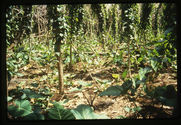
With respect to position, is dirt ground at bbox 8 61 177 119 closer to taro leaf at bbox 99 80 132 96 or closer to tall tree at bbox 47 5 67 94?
taro leaf at bbox 99 80 132 96

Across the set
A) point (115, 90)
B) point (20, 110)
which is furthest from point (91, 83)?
point (20, 110)

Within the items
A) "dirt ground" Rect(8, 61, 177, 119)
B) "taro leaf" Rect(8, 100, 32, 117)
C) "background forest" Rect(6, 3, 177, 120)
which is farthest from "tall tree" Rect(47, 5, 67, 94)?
"taro leaf" Rect(8, 100, 32, 117)

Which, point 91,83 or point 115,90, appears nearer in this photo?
point 115,90

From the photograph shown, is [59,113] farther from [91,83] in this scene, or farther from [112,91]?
[91,83]

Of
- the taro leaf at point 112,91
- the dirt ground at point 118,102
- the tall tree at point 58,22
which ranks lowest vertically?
the dirt ground at point 118,102

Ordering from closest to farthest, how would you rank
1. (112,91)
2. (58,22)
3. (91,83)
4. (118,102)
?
(112,91) < (118,102) < (58,22) < (91,83)

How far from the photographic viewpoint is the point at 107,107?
1498mm

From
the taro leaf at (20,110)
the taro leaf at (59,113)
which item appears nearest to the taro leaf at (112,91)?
the taro leaf at (59,113)

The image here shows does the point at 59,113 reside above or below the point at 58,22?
below

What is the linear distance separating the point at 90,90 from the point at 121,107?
2.21ft

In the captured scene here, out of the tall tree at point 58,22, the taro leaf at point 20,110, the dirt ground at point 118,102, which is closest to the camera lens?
the taro leaf at point 20,110

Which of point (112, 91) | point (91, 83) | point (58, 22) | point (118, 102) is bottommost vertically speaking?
point (118, 102)

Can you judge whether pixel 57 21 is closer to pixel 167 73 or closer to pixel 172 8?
pixel 172 8

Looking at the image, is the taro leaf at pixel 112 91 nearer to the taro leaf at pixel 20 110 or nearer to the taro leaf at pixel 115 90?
the taro leaf at pixel 115 90
